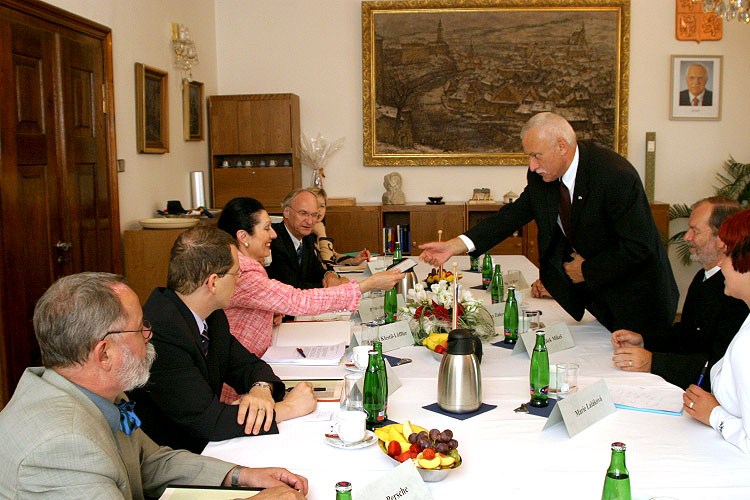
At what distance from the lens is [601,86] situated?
7.66 meters

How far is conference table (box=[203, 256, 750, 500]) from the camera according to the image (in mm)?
1793

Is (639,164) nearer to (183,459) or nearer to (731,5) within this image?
(731,5)

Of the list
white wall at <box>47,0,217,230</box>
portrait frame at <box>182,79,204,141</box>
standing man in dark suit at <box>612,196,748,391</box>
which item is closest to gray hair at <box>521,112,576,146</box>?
standing man in dark suit at <box>612,196,748,391</box>

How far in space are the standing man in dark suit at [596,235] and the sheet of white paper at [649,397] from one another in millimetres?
899

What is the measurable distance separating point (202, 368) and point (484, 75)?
6.03m

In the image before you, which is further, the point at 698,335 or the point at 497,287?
the point at 497,287

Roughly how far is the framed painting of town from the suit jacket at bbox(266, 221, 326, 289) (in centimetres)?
299

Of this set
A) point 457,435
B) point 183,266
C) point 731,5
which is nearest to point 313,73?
point 731,5

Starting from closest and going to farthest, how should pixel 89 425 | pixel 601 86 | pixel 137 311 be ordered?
pixel 89 425 → pixel 137 311 → pixel 601 86

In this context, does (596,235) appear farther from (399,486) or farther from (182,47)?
(182,47)

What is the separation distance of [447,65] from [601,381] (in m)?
5.97

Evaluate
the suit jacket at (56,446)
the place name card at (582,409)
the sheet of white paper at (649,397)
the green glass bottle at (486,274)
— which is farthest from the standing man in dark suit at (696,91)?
the suit jacket at (56,446)

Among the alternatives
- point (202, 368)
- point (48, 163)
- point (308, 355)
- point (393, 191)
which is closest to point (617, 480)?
point (202, 368)

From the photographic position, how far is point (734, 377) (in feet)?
6.53
